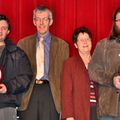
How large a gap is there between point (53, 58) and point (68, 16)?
1.59 ft

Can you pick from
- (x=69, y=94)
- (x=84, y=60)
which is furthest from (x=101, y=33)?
(x=69, y=94)

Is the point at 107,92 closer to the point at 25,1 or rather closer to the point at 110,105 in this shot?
the point at 110,105

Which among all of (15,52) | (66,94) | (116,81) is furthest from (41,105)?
(116,81)

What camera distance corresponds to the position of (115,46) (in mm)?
2602

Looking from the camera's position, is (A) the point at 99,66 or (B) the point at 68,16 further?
(B) the point at 68,16

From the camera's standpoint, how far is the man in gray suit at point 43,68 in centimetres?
287

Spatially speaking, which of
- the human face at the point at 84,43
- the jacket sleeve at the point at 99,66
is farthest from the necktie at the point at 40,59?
the jacket sleeve at the point at 99,66

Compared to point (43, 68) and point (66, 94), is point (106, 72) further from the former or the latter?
point (43, 68)

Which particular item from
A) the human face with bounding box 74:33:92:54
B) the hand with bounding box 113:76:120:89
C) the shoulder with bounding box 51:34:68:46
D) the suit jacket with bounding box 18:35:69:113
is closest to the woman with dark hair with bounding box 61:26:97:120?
the human face with bounding box 74:33:92:54

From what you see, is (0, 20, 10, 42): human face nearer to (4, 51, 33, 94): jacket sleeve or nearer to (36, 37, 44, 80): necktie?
(4, 51, 33, 94): jacket sleeve

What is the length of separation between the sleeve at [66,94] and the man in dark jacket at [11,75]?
0.24m

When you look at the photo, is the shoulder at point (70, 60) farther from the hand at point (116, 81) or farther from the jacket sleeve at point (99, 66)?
the hand at point (116, 81)

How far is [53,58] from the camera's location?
2.98m

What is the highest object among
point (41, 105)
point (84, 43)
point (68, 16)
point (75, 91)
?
point (68, 16)
